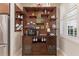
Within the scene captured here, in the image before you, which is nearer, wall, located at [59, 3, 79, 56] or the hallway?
wall, located at [59, 3, 79, 56]

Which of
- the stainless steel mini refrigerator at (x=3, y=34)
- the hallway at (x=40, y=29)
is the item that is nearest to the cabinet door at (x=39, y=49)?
the hallway at (x=40, y=29)

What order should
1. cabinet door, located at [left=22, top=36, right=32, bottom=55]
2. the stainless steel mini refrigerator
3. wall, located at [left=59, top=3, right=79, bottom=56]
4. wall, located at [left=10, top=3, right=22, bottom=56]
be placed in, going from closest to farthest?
wall, located at [left=59, top=3, right=79, bottom=56] → the stainless steel mini refrigerator → wall, located at [left=10, top=3, right=22, bottom=56] → cabinet door, located at [left=22, top=36, right=32, bottom=55]

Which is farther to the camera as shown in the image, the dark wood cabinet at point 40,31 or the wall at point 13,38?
the dark wood cabinet at point 40,31

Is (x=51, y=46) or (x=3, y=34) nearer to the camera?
(x=3, y=34)

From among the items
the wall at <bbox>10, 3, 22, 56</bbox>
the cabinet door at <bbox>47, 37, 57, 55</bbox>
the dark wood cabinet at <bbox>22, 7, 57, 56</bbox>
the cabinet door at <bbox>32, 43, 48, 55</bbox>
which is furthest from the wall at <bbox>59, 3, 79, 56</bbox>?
the wall at <bbox>10, 3, 22, 56</bbox>

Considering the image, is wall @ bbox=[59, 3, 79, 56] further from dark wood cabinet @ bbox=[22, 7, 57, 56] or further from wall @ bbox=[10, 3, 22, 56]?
wall @ bbox=[10, 3, 22, 56]

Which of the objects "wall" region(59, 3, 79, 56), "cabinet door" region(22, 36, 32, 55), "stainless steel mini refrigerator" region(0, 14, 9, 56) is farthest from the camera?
"cabinet door" region(22, 36, 32, 55)

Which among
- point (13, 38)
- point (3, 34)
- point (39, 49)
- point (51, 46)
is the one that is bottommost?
point (39, 49)

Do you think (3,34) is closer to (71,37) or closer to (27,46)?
(27,46)

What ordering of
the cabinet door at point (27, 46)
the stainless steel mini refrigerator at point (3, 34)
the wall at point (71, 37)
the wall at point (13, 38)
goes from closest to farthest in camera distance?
the wall at point (71, 37), the stainless steel mini refrigerator at point (3, 34), the wall at point (13, 38), the cabinet door at point (27, 46)

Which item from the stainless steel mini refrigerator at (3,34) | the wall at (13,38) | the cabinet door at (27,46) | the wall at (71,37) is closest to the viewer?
the wall at (71,37)

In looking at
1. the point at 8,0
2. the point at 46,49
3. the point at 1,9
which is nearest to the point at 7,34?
the point at 1,9

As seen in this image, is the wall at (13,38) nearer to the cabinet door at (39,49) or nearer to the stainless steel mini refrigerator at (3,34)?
the stainless steel mini refrigerator at (3,34)

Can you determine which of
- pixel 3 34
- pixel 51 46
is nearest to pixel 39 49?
pixel 51 46
